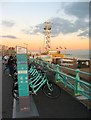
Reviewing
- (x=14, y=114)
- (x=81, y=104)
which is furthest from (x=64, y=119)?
(x=81, y=104)

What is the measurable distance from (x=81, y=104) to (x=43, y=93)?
2.62 meters

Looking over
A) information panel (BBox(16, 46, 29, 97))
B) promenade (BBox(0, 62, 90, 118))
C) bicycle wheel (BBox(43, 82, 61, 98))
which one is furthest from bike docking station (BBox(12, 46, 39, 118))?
bicycle wheel (BBox(43, 82, 61, 98))

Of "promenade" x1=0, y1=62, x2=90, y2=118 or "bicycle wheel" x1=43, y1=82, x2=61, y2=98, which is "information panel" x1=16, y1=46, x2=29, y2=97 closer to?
"promenade" x1=0, y1=62, x2=90, y2=118

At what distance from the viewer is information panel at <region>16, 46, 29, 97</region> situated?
873 centimetres

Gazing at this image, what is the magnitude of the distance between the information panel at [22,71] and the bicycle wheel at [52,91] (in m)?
2.51

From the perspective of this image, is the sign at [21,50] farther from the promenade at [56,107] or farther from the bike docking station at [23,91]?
the promenade at [56,107]

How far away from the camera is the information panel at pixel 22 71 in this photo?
28.7ft

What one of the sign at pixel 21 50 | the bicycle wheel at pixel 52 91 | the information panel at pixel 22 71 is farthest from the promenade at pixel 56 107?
the sign at pixel 21 50

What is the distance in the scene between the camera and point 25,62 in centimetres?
911

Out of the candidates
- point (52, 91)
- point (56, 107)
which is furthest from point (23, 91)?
point (52, 91)

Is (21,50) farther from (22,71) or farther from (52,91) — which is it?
(52,91)

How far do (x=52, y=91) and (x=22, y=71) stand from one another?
2.68 meters

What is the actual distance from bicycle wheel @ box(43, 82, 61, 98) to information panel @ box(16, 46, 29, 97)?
251cm

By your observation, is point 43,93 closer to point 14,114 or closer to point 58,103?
point 58,103
